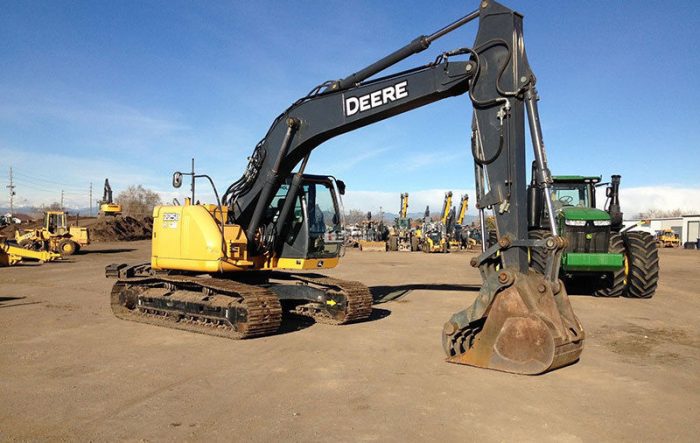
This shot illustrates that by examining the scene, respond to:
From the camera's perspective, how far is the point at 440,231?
135 feet

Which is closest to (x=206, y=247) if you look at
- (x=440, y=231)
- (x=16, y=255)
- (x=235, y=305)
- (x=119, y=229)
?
(x=235, y=305)

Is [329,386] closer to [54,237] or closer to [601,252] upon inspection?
[601,252]

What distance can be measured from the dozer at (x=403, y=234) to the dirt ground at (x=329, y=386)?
104 ft

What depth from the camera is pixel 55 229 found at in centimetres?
3197

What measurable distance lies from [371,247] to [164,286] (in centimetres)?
3352

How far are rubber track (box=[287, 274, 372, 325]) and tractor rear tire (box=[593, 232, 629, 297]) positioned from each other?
7.22 meters

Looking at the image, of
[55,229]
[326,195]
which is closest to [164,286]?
[326,195]

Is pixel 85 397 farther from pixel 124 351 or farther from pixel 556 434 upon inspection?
pixel 556 434

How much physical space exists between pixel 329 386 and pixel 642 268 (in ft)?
35.3

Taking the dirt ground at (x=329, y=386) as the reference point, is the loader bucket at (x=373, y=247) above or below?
above

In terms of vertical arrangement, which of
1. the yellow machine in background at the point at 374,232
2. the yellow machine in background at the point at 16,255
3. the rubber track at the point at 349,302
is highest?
the yellow machine in background at the point at 374,232

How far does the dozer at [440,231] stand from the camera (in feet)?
133

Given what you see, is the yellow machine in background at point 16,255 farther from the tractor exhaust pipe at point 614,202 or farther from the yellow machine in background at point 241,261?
the tractor exhaust pipe at point 614,202

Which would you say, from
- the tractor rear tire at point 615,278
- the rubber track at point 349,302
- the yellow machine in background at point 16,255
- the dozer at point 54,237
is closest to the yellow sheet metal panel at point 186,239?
the rubber track at point 349,302
